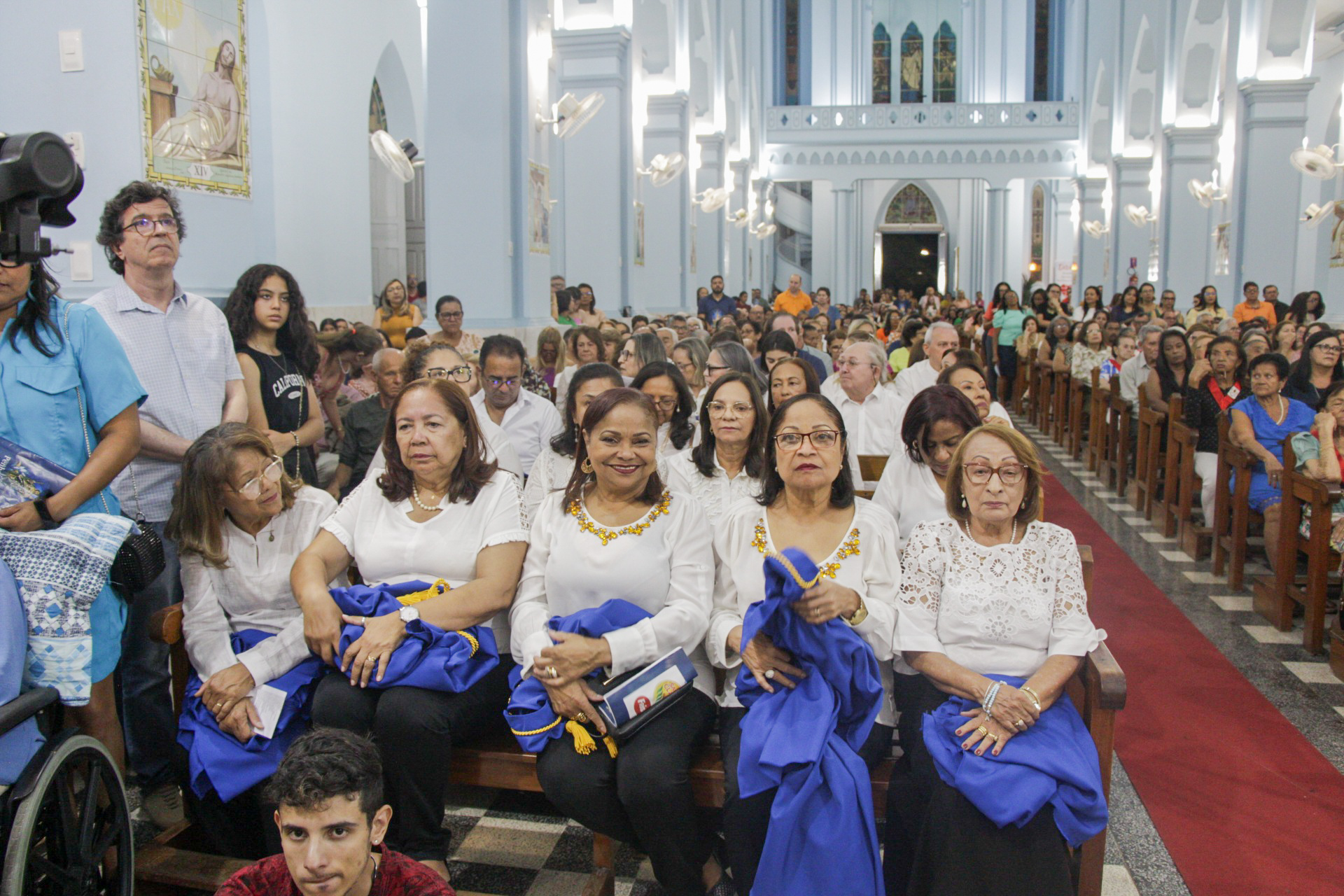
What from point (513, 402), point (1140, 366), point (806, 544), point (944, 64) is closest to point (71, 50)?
point (513, 402)

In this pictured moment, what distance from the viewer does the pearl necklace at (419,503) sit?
9.71ft

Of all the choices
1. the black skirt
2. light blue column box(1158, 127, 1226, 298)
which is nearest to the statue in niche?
the black skirt

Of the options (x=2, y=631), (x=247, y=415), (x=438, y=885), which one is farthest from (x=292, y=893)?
(x=247, y=415)

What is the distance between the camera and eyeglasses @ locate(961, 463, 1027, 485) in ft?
8.87

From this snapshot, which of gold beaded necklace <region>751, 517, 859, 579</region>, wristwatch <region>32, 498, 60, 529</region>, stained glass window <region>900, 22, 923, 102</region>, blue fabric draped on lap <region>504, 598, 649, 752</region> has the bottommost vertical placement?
blue fabric draped on lap <region>504, 598, 649, 752</region>

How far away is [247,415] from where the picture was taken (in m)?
3.57

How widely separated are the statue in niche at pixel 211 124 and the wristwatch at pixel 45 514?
3.44m

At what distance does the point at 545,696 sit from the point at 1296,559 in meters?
3.83

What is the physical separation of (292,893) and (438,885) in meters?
0.26

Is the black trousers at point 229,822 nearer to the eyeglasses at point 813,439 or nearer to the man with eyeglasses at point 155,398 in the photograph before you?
the man with eyeglasses at point 155,398

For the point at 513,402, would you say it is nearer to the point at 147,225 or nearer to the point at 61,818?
the point at 147,225

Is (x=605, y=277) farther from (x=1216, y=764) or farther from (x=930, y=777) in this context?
(x=930, y=777)

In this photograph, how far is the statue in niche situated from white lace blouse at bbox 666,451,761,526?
3.49 m

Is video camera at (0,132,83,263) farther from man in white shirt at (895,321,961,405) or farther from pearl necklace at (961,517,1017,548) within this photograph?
man in white shirt at (895,321,961,405)
